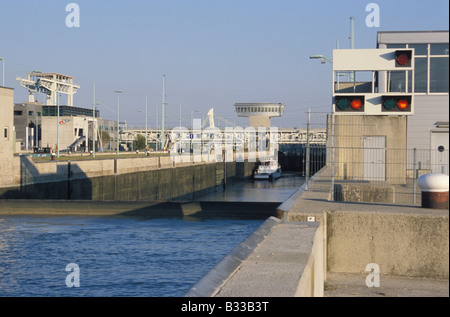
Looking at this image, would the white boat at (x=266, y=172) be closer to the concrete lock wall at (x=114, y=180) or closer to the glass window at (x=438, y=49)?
the concrete lock wall at (x=114, y=180)

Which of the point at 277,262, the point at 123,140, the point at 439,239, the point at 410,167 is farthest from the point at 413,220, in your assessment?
the point at 123,140

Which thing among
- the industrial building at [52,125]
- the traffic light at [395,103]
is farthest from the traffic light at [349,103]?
the industrial building at [52,125]

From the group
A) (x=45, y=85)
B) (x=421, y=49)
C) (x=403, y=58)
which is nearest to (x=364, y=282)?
(x=403, y=58)

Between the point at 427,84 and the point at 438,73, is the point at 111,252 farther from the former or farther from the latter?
the point at 438,73

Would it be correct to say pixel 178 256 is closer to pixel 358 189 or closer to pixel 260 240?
pixel 358 189

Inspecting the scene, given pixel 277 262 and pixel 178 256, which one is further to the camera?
pixel 178 256

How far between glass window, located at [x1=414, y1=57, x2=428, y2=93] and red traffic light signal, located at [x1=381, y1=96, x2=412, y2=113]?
39.1 ft

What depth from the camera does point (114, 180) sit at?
165 feet

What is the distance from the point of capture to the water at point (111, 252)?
43.6 feet

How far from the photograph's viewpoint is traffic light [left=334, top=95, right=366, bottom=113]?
14.9m

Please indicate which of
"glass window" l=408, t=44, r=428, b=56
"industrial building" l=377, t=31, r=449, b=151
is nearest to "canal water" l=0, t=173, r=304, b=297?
"industrial building" l=377, t=31, r=449, b=151

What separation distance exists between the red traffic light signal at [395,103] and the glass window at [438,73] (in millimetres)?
11770

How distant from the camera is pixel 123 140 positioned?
522 ft
